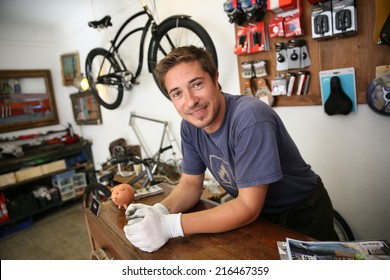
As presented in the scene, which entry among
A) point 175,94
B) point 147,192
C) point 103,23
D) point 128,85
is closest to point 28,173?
point 128,85

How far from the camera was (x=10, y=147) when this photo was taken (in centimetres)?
333

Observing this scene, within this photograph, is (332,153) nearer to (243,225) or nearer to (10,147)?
(243,225)

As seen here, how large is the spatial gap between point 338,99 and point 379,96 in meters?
0.20

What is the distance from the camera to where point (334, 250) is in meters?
0.68

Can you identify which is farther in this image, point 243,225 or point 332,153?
point 332,153

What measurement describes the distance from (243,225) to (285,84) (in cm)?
120

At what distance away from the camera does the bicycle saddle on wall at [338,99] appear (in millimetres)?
1514

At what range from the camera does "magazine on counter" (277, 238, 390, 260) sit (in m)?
0.66

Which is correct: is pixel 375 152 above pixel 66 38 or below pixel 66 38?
below

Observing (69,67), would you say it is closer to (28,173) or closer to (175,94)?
(28,173)

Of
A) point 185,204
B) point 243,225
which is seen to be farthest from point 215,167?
point 243,225

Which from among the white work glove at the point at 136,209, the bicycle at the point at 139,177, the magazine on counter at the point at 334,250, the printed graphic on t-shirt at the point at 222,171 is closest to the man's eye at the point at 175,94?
the printed graphic on t-shirt at the point at 222,171

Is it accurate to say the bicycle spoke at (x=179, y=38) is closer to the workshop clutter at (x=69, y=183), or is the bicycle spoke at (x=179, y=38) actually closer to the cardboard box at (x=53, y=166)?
the cardboard box at (x=53, y=166)

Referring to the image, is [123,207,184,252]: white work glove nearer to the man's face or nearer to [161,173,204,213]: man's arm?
[161,173,204,213]: man's arm
